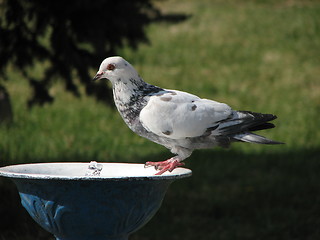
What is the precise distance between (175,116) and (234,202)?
3.74m

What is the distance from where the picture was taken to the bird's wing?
3.52 m

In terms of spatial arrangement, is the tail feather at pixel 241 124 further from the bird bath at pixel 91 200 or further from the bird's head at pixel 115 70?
the bird's head at pixel 115 70

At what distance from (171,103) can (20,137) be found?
224 inches

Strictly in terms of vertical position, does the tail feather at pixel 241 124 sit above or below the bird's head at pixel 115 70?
below

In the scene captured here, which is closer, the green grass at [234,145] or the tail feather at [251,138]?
the tail feather at [251,138]

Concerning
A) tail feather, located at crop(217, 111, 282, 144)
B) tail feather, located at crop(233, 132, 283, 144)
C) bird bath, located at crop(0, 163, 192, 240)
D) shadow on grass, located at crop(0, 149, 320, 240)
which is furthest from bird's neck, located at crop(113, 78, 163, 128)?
shadow on grass, located at crop(0, 149, 320, 240)

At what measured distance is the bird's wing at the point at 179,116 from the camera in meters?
3.52

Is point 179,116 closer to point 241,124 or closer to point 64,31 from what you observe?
point 241,124

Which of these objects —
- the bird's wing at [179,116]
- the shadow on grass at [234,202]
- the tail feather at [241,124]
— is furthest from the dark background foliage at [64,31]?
the tail feather at [241,124]

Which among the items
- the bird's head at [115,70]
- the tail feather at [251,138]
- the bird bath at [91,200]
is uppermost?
the bird's head at [115,70]

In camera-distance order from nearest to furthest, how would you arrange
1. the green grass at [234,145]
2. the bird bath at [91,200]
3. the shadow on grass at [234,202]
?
the bird bath at [91,200], the shadow on grass at [234,202], the green grass at [234,145]

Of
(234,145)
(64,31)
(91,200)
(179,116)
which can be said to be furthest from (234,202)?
(91,200)

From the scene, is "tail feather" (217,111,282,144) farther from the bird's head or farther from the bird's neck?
the bird's head

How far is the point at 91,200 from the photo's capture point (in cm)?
347
